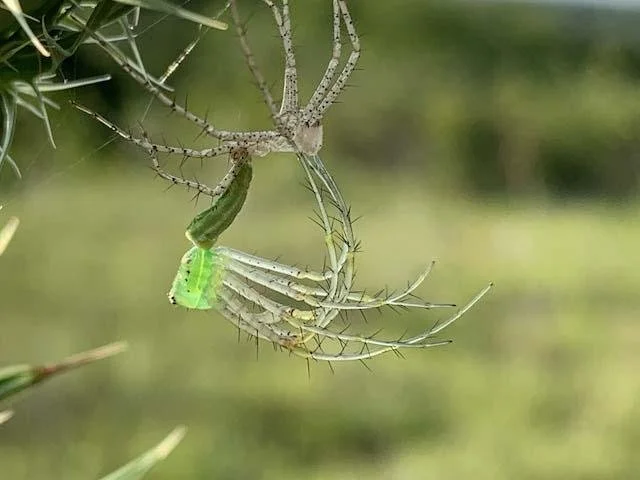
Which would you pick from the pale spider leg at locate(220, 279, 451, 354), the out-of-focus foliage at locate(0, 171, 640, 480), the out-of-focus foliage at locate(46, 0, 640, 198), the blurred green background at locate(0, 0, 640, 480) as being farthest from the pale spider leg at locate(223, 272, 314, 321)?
the out-of-focus foliage at locate(46, 0, 640, 198)

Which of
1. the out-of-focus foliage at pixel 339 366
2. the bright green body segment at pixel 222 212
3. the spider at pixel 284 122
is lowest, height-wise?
the out-of-focus foliage at pixel 339 366

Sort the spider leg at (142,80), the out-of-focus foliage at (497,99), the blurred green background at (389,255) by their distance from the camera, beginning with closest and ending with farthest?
the spider leg at (142,80), the blurred green background at (389,255), the out-of-focus foliage at (497,99)

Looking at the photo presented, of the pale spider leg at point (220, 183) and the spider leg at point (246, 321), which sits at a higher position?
the pale spider leg at point (220, 183)

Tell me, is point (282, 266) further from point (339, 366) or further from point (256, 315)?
point (339, 366)

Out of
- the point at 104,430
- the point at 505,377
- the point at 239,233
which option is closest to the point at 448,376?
the point at 505,377

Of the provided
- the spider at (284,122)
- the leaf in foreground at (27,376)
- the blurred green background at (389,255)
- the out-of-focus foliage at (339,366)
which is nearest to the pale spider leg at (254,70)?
the spider at (284,122)

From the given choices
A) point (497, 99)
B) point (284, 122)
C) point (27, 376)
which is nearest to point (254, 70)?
point (284, 122)

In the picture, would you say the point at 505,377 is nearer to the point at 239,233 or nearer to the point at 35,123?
the point at 239,233

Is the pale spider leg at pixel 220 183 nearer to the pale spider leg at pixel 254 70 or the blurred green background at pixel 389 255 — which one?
the pale spider leg at pixel 254 70
